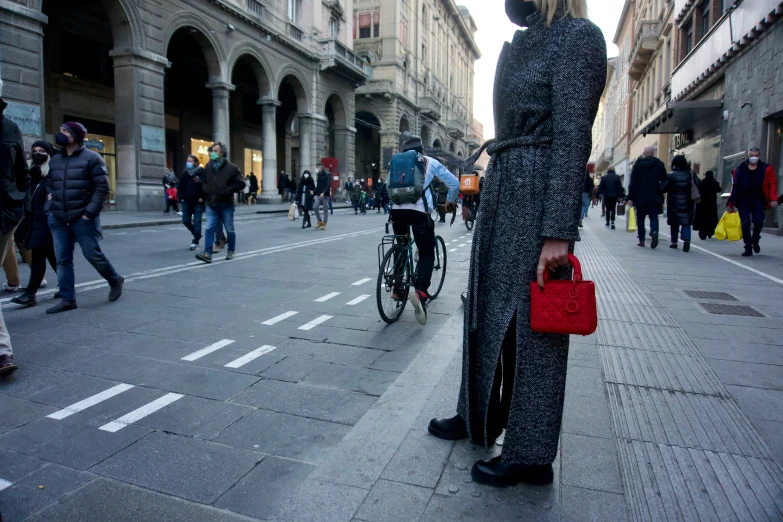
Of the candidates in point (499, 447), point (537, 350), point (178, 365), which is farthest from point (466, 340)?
point (178, 365)

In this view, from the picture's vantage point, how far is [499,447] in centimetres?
255

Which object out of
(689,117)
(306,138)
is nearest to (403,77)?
(306,138)

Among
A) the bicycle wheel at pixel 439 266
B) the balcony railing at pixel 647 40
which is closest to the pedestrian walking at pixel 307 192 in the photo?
the bicycle wheel at pixel 439 266

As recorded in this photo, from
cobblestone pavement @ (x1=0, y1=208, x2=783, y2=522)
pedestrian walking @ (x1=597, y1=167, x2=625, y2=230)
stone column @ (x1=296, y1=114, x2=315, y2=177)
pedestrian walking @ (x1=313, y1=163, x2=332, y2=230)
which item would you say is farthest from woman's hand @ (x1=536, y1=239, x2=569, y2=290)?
stone column @ (x1=296, y1=114, x2=315, y2=177)

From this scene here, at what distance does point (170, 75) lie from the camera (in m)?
27.7

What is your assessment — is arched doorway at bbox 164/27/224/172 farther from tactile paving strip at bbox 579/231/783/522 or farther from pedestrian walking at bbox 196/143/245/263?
Result: tactile paving strip at bbox 579/231/783/522

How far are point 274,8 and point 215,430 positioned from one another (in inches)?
1089

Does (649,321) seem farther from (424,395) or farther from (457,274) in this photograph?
(457,274)

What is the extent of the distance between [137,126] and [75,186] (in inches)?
588

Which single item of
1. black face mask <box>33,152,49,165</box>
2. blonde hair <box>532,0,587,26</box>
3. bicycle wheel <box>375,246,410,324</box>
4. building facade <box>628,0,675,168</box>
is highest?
building facade <box>628,0,675,168</box>

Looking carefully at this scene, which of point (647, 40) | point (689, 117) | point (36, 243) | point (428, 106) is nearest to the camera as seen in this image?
point (36, 243)

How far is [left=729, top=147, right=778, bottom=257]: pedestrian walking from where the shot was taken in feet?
31.5

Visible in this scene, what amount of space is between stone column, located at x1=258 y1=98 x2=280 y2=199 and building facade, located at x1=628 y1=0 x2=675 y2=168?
16385 mm

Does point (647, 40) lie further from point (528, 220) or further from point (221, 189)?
point (528, 220)
